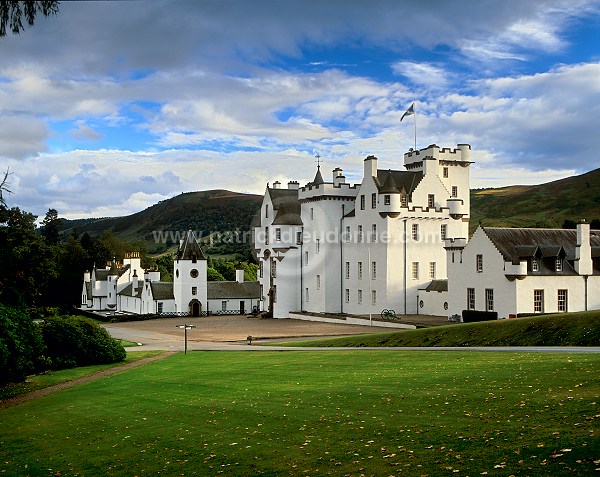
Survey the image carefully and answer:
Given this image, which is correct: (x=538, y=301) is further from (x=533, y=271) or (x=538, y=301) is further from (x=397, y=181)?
(x=397, y=181)

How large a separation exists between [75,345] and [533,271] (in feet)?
105

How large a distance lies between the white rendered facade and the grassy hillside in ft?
258

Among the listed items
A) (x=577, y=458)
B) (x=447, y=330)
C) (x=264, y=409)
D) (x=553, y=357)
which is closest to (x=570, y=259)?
(x=447, y=330)

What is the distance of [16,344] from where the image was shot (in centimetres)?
2986

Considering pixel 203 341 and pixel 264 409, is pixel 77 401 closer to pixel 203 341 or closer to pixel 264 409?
pixel 264 409

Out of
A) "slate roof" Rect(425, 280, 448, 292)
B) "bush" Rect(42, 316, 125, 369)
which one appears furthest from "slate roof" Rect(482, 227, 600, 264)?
"bush" Rect(42, 316, 125, 369)

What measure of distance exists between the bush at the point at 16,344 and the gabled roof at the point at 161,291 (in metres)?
52.5

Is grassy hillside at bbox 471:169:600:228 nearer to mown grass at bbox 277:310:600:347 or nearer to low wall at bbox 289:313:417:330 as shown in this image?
low wall at bbox 289:313:417:330

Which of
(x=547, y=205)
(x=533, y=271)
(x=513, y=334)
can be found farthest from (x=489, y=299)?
(x=547, y=205)

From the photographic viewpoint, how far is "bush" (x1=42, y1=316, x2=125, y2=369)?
36.5 metres

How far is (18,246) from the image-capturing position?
6094 cm

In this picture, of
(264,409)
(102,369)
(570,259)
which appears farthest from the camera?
(570,259)

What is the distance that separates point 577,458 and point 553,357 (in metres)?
13.8

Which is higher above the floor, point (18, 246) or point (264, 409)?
point (18, 246)
